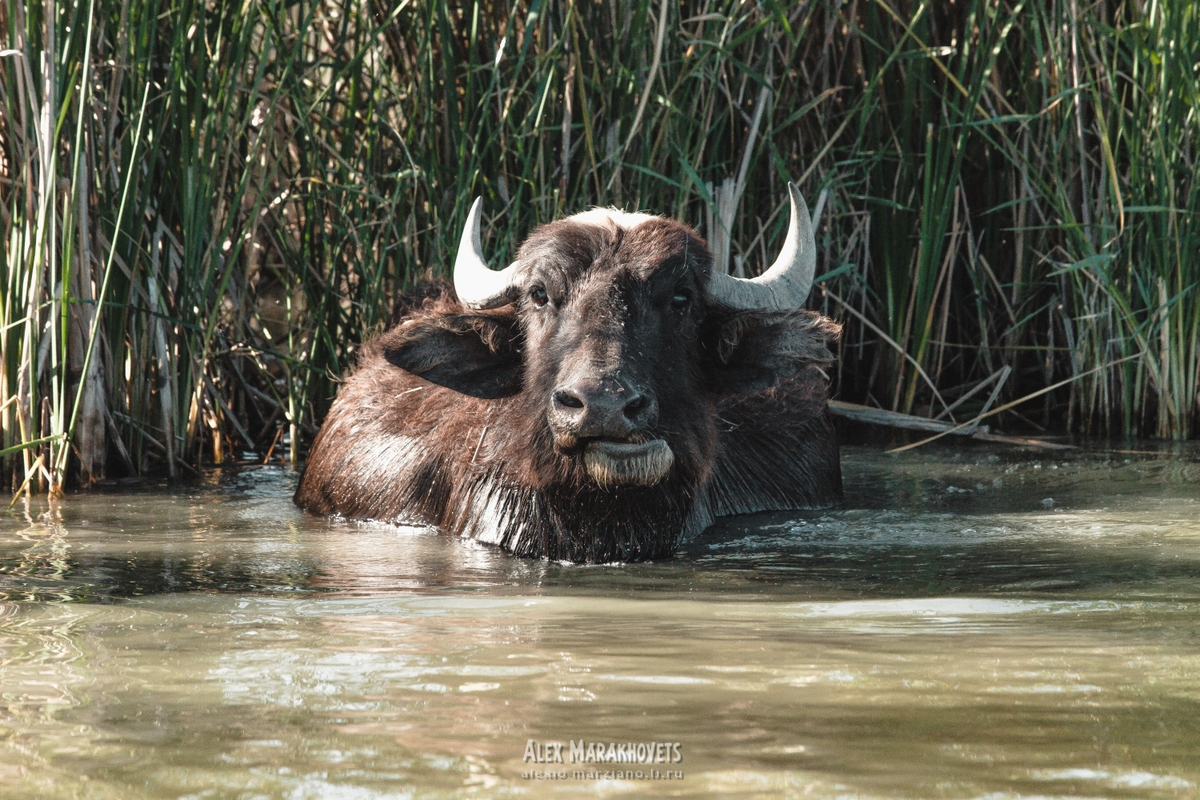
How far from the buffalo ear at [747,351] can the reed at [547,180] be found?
1.24m

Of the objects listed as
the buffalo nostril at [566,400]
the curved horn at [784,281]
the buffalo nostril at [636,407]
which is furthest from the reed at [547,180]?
the buffalo nostril at [636,407]

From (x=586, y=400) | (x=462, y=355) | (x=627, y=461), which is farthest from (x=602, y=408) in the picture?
(x=462, y=355)

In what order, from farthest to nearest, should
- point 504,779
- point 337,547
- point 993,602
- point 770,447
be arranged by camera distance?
point 770,447, point 337,547, point 993,602, point 504,779

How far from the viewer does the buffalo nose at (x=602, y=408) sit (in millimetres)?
3945

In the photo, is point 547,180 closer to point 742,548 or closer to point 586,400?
point 742,548

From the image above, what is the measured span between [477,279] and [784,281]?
3.47 feet

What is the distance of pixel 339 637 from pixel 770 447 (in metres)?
3.07

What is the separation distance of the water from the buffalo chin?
0.93 feet

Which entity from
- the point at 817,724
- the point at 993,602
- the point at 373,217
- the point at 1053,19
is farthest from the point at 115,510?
the point at 1053,19

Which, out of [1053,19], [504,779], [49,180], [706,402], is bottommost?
[504,779]

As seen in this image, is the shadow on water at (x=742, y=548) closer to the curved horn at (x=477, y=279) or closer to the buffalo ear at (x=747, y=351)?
the buffalo ear at (x=747, y=351)

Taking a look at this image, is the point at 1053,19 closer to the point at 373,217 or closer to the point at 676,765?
the point at 373,217

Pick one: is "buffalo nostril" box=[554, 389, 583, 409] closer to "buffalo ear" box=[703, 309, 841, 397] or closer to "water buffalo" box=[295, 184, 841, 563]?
"water buffalo" box=[295, 184, 841, 563]

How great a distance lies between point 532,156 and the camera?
637 cm
